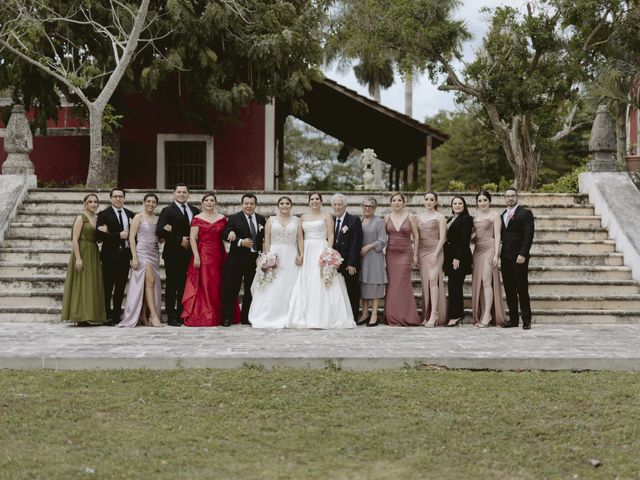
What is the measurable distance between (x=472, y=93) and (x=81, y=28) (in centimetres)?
A: 1027

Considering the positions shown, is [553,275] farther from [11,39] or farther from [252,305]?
[11,39]

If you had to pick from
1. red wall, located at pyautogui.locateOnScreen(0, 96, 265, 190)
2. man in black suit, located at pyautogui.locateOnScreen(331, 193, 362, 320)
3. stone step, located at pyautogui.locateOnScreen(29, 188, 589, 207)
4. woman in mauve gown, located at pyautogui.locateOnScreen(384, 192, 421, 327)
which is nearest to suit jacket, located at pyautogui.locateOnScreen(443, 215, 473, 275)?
woman in mauve gown, located at pyautogui.locateOnScreen(384, 192, 421, 327)

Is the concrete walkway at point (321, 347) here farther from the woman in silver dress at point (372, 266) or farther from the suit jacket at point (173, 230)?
the suit jacket at point (173, 230)

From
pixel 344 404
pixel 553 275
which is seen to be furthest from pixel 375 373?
pixel 553 275

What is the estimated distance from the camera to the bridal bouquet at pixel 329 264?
1028 centimetres

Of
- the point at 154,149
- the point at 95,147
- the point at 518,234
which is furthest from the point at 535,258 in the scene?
the point at 154,149

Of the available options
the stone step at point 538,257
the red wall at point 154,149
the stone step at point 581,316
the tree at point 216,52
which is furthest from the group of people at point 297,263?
the red wall at point 154,149

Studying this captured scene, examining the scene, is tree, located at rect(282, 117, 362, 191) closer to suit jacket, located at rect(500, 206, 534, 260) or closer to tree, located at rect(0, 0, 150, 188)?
tree, located at rect(0, 0, 150, 188)

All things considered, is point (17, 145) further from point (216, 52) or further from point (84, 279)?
point (216, 52)

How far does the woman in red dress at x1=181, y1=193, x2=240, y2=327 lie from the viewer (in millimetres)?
10336

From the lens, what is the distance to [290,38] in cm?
1705

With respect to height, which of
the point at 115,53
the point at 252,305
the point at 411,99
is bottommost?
the point at 252,305

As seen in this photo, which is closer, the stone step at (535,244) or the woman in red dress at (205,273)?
the woman in red dress at (205,273)

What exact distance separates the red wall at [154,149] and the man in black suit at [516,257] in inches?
463
